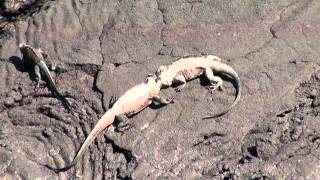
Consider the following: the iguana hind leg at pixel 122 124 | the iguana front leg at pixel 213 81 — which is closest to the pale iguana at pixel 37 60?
the iguana hind leg at pixel 122 124

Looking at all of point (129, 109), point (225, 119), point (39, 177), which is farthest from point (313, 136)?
point (39, 177)

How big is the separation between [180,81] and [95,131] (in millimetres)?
1485

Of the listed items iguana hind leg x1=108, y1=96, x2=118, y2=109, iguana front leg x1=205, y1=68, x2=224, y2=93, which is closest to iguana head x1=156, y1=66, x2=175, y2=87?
iguana front leg x1=205, y1=68, x2=224, y2=93

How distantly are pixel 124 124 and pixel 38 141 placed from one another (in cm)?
135

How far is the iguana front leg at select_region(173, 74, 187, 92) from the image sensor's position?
938 cm

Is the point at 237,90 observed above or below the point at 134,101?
above

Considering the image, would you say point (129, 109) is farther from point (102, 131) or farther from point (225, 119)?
point (225, 119)

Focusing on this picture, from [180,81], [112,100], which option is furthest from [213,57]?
[112,100]

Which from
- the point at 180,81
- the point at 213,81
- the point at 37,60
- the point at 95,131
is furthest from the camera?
the point at 37,60

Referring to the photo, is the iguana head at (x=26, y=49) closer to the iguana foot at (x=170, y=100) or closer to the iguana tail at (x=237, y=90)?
the iguana foot at (x=170, y=100)

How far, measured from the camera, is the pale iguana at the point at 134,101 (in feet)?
30.1

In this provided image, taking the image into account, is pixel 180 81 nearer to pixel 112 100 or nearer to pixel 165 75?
pixel 165 75

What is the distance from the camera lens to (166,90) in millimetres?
9594

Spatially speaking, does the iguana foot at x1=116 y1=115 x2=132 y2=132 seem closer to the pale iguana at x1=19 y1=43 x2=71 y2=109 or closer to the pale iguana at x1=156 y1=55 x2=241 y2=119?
the pale iguana at x1=156 y1=55 x2=241 y2=119
